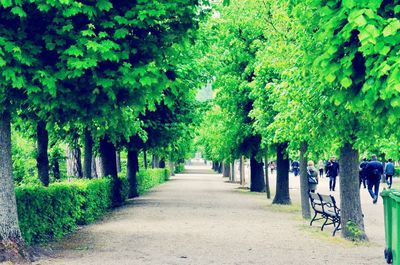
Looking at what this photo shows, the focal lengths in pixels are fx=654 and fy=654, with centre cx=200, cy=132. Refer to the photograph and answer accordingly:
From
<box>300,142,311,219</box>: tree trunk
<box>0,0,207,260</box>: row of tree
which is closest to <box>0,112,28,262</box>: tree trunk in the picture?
<box>0,0,207,260</box>: row of tree

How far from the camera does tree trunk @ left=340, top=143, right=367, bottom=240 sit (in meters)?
14.1

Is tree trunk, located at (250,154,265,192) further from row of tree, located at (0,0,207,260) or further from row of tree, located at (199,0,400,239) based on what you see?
row of tree, located at (0,0,207,260)

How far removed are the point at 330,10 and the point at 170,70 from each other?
416 centimetres

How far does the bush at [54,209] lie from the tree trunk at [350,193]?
20.4ft

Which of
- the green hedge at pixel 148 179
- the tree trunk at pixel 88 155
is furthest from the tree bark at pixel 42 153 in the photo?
the green hedge at pixel 148 179

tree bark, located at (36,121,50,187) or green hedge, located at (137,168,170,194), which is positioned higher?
tree bark, located at (36,121,50,187)

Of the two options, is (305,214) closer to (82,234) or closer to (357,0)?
(82,234)

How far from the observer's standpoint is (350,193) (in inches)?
556

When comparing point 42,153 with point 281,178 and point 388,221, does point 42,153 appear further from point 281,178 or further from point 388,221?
point 281,178

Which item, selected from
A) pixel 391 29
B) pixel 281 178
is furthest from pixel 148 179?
pixel 391 29

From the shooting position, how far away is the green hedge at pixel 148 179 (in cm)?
3552

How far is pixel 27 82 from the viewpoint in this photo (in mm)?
9648

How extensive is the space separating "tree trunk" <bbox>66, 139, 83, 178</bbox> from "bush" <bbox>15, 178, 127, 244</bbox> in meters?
3.14

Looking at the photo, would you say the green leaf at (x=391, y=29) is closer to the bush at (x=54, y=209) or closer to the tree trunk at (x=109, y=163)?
the bush at (x=54, y=209)
